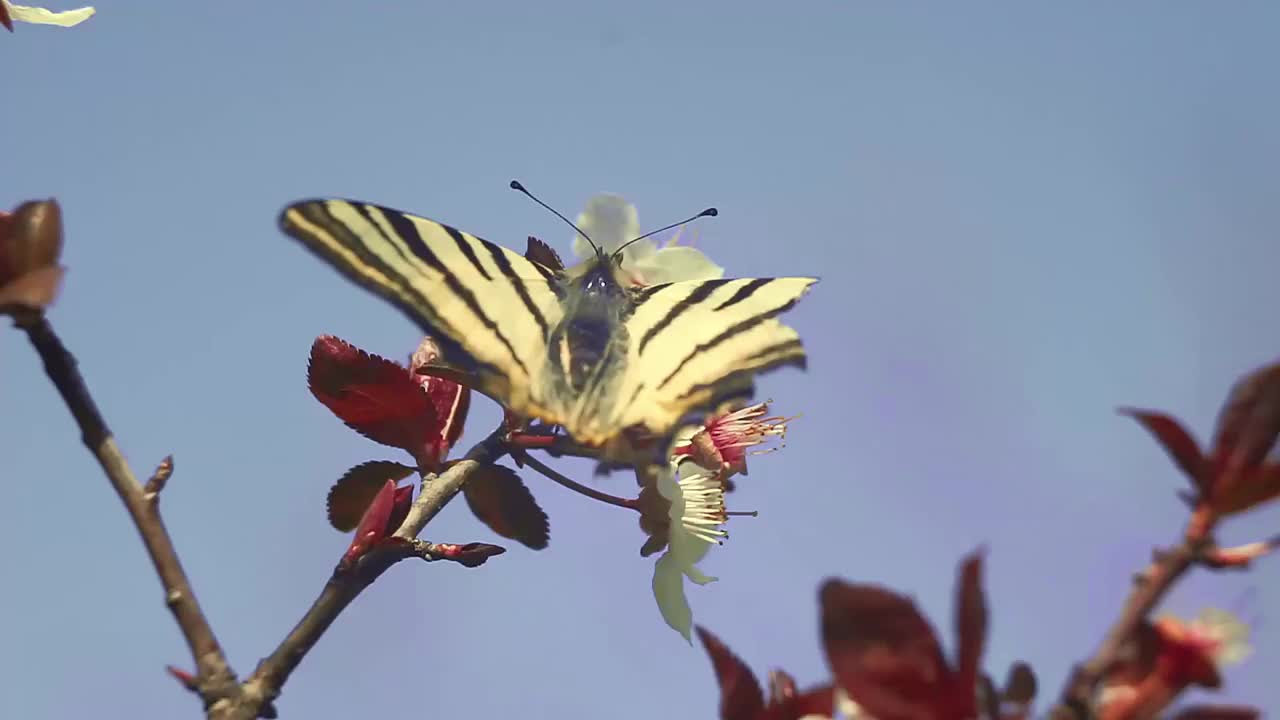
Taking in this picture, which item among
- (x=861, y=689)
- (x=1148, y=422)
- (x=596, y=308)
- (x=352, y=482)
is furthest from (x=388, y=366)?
(x=1148, y=422)

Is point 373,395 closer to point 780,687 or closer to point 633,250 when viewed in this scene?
point 633,250

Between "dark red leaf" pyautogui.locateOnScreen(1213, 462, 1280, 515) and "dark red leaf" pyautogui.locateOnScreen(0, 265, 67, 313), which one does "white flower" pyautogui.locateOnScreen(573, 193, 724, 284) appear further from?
"dark red leaf" pyautogui.locateOnScreen(1213, 462, 1280, 515)

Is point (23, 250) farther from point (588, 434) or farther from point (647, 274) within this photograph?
point (647, 274)

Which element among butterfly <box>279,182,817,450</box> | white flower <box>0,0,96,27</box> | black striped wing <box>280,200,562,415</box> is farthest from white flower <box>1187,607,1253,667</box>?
white flower <box>0,0,96,27</box>

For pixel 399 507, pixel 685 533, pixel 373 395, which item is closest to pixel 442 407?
pixel 373 395

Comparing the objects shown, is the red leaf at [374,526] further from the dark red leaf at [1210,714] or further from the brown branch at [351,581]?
the dark red leaf at [1210,714]

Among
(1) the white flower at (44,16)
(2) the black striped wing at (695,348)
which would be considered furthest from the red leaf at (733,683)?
(1) the white flower at (44,16)

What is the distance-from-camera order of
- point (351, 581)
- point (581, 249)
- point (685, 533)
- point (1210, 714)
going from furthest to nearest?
point (581, 249) → point (685, 533) → point (351, 581) → point (1210, 714)
